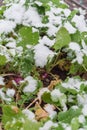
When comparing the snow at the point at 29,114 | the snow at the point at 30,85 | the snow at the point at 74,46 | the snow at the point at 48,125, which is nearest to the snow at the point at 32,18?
the snow at the point at 74,46

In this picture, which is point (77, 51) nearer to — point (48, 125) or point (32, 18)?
point (32, 18)

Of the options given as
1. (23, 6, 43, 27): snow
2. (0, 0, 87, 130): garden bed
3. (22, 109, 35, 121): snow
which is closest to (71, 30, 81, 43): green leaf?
(0, 0, 87, 130): garden bed

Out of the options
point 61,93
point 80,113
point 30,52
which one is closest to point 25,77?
point 30,52

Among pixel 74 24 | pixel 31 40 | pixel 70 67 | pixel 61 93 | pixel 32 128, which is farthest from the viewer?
pixel 74 24

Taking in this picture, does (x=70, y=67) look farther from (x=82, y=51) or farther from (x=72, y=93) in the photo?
(x=72, y=93)

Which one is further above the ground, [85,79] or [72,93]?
[85,79]

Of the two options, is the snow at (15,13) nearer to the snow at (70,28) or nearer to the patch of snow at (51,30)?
the patch of snow at (51,30)
